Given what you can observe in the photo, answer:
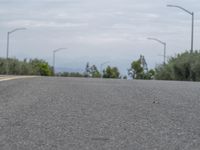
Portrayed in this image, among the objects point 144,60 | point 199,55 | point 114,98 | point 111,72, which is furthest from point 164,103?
point 111,72

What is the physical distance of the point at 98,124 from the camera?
38.5ft

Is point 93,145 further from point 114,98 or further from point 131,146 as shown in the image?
point 114,98

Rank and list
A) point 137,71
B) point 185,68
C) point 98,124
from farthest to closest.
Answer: point 137,71 → point 185,68 → point 98,124

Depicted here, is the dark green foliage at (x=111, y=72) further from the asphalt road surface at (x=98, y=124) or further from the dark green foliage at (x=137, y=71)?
the asphalt road surface at (x=98, y=124)

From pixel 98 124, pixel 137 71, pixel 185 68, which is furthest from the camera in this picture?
pixel 137 71

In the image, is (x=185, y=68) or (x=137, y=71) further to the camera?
(x=137, y=71)

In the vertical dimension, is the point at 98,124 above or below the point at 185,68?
below

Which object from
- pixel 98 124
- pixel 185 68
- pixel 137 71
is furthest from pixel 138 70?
pixel 98 124

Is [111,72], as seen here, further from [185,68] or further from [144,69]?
[185,68]

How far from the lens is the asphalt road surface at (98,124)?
945cm

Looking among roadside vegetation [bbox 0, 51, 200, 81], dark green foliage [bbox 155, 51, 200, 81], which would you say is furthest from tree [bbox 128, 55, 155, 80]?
dark green foliage [bbox 155, 51, 200, 81]

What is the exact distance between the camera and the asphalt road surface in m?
9.45

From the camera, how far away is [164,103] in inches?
→ 659

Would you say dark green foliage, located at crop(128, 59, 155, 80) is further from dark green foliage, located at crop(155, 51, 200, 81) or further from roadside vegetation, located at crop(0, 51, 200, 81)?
dark green foliage, located at crop(155, 51, 200, 81)
